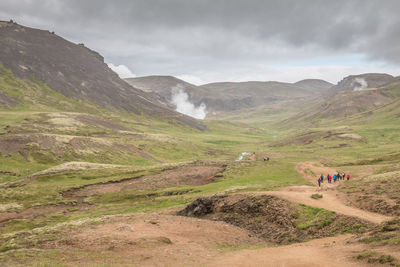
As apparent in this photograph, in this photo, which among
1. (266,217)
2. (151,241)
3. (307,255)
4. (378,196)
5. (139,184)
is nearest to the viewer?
(307,255)

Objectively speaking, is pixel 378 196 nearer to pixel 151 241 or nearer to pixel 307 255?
pixel 307 255

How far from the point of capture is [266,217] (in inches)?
1396

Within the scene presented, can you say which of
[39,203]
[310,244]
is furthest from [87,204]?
[310,244]

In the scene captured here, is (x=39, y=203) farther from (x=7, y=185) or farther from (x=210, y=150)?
(x=210, y=150)

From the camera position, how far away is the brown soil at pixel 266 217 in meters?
29.1

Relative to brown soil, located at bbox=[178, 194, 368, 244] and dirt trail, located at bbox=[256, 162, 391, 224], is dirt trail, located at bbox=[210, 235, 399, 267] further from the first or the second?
dirt trail, located at bbox=[256, 162, 391, 224]

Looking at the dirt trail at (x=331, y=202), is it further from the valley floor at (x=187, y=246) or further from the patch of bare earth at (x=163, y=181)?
the patch of bare earth at (x=163, y=181)

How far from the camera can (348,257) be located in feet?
67.3

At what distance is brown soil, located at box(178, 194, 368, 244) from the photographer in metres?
29.1

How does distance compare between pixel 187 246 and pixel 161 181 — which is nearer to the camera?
pixel 187 246

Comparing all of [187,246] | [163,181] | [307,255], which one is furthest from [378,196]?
[163,181]

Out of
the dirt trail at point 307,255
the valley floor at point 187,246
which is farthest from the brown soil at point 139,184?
the dirt trail at point 307,255

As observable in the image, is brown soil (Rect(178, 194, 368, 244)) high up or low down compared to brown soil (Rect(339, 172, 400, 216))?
down

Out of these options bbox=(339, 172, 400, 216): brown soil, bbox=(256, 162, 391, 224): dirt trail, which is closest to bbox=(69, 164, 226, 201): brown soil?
bbox=(256, 162, 391, 224): dirt trail
